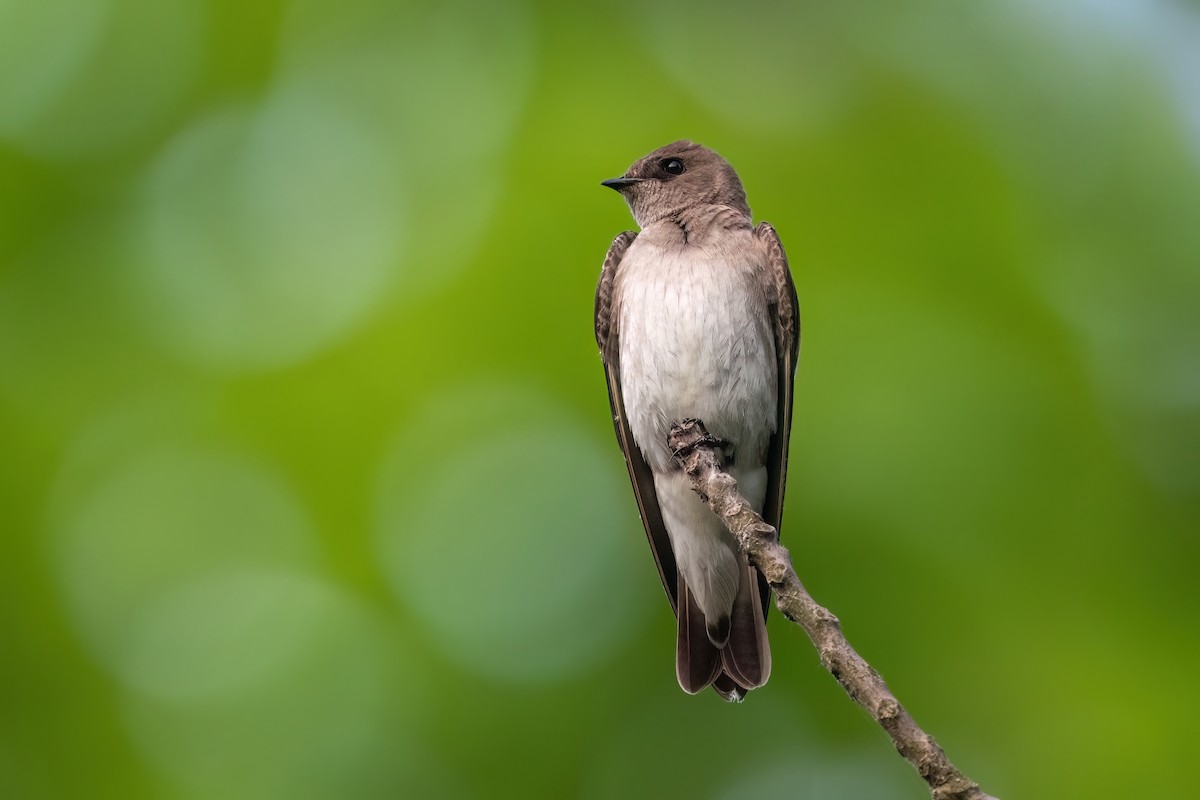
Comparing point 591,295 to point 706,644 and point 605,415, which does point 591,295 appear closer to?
point 605,415

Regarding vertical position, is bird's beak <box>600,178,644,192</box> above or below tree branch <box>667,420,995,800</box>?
above

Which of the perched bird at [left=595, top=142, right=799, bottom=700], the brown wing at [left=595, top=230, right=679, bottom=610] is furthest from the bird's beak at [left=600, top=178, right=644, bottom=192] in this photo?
the brown wing at [left=595, top=230, right=679, bottom=610]

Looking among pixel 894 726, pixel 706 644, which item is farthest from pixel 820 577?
pixel 894 726

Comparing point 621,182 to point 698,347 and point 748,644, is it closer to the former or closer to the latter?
point 698,347

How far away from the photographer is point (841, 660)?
270 centimetres

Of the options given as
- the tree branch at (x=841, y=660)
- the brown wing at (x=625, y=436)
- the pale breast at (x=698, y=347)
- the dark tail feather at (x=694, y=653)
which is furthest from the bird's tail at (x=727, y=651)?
the tree branch at (x=841, y=660)

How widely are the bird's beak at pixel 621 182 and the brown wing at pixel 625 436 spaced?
1.67 feet

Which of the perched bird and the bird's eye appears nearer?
the perched bird

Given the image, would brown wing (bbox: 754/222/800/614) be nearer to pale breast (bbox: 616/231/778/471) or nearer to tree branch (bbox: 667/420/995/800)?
pale breast (bbox: 616/231/778/471)

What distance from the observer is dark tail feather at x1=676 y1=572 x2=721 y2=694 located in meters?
5.68

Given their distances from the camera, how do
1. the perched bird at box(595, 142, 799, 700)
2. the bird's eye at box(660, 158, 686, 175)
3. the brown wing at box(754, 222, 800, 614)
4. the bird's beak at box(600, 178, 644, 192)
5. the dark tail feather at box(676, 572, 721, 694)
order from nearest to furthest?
1. the dark tail feather at box(676, 572, 721, 694)
2. the perched bird at box(595, 142, 799, 700)
3. the brown wing at box(754, 222, 800, 614)
4. the bird's beak at box(600, 178, 644, 192)
5. the bird's eye at box(660, 158, 686, 175)

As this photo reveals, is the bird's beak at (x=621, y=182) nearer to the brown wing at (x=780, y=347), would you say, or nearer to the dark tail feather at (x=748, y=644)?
the brown wing at (x=780, y=347)

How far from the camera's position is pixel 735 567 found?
629 centimetres

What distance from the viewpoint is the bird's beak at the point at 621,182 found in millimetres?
6848
